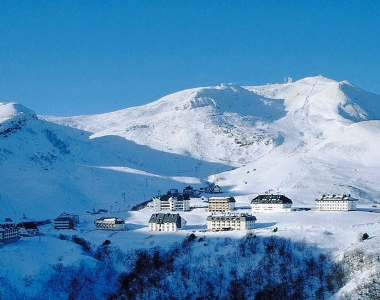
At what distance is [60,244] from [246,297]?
3203 centimetres

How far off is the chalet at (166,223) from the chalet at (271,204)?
18.3 metres

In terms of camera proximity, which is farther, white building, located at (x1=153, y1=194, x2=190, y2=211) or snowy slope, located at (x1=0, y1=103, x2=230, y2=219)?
snowy slope, located at (x1=0, y1=103, x2=230, y2=219)

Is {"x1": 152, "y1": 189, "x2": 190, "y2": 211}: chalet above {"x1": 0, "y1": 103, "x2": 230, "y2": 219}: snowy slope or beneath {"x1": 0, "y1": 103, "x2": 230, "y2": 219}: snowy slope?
beneath

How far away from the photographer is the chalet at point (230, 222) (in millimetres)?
103875

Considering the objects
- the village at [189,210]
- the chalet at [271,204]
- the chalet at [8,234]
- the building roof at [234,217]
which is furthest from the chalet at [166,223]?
the chalet at [8,234]

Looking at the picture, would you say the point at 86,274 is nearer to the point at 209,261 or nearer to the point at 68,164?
the point at 209,261

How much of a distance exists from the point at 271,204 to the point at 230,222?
18.3 meters

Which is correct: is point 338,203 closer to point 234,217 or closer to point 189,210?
point 234,217

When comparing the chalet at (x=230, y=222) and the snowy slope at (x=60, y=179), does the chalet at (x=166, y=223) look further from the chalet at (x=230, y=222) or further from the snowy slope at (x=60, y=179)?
the snowy slope at (x=60, y=179)

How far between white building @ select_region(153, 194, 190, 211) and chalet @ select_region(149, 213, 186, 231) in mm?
21852

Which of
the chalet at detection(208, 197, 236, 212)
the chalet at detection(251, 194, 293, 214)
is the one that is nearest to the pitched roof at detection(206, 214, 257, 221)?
the chalet at detection(251, 194, 293, 214)

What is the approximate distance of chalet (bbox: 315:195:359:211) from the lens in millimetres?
118688

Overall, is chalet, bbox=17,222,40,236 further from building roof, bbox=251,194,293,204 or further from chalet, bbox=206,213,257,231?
building roof, bbox=251,194,293,204

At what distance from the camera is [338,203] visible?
4712 inches
